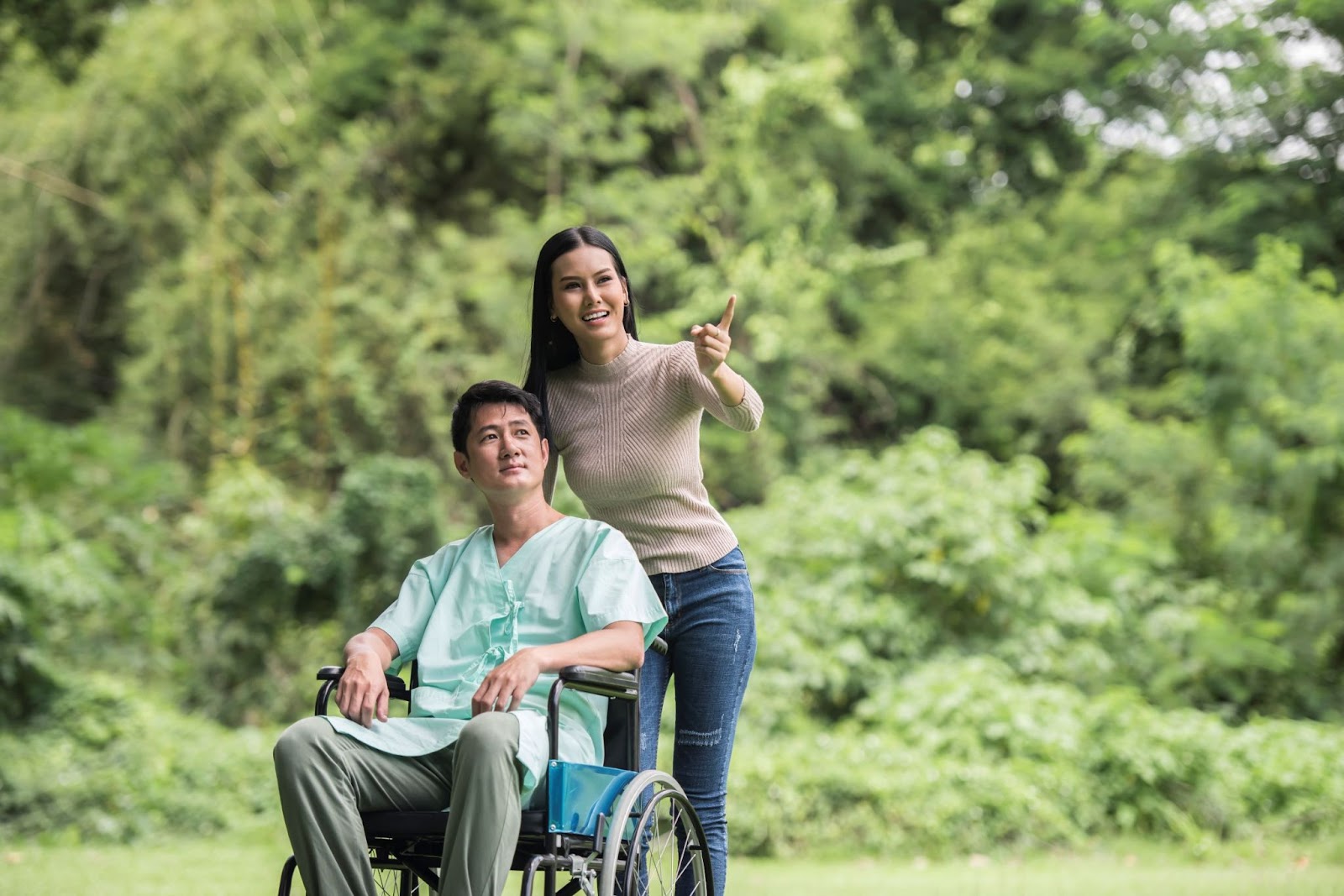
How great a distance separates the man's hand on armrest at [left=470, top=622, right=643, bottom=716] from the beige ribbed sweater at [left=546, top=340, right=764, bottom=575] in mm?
253

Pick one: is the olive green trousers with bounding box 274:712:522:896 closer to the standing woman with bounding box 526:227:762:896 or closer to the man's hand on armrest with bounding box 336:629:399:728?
the man's hand on armrest with bounding box 336:629:399:728

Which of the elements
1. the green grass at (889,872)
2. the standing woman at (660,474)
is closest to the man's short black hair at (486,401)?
the standing woman at (660,474)

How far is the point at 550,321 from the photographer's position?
7.91 feet

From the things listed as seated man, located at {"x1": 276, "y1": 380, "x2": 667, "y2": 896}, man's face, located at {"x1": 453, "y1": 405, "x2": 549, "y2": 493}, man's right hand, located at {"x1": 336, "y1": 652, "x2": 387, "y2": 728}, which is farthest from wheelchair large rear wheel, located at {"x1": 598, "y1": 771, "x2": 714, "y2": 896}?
man's face, located at {"x1": 453, "y1": 405, "x2": 549, "y2": 493}

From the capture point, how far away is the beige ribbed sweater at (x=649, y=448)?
233cm

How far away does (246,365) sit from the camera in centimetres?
877

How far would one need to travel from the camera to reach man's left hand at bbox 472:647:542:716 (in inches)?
77.3

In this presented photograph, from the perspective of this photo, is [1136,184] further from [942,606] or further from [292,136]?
[292,136]

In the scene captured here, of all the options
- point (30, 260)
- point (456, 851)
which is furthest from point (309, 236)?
point (456, 851)

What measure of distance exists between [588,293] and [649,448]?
10.8 inches

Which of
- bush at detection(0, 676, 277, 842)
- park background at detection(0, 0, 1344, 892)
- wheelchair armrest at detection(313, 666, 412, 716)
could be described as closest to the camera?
wheelchair armrest at detection(313, 666, 412, 716)

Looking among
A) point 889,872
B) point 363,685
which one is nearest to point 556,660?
point 363,685

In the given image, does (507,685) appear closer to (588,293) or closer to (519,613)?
(519,613)

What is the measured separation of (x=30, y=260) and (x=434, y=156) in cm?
290
